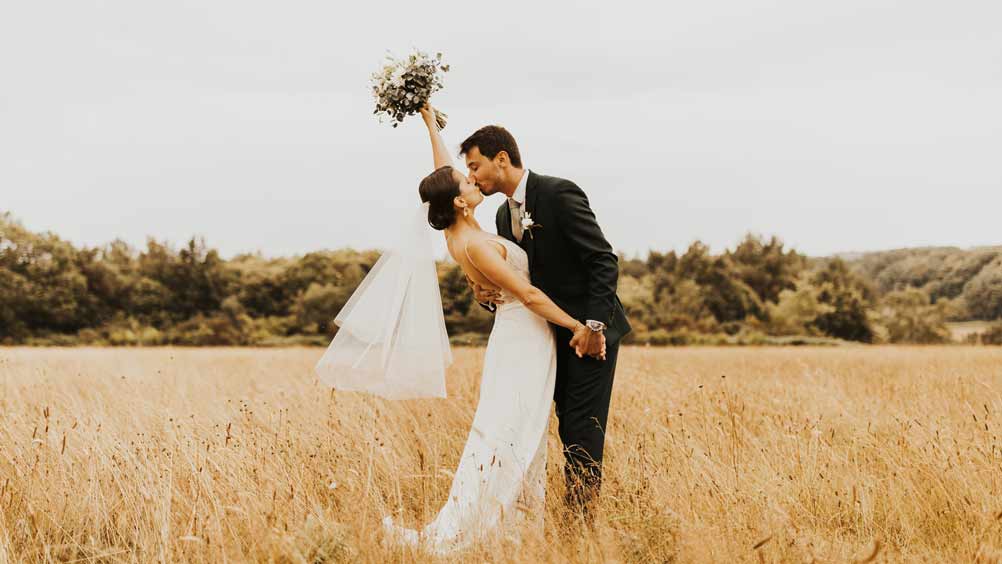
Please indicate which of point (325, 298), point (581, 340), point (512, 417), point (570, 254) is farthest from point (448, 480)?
point (325, 298)

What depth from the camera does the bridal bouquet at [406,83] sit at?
5.01 m

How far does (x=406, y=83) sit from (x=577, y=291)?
1.76 m

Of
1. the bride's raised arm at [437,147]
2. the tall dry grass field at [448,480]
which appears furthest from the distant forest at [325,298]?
the bride's raised arm at [437,147]

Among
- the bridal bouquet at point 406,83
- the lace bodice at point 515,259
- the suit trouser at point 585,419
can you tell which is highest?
the bridal bouquet at point 406,83

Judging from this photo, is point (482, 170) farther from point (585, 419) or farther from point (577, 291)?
point (585, 419)

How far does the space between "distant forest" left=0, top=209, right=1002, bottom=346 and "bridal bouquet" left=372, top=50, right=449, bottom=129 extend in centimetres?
2226

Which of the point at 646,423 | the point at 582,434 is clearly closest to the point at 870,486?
the point at 582,434

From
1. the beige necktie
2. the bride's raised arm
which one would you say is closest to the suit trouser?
the beige necktie

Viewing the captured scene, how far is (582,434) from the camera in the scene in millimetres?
4668

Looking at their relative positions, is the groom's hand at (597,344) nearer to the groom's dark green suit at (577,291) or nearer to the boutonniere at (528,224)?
the groom's dark green suit at (577,291)

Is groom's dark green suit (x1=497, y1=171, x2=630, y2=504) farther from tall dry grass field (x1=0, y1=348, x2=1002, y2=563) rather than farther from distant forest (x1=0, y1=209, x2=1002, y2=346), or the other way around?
distant forest (x1=0, y1=209, x2=1002, y2=346)

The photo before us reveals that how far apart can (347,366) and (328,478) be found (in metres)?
1.03

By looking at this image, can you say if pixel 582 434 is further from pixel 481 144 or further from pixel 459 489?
pixel 481 144

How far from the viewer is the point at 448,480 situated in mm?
5500
